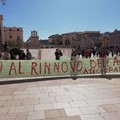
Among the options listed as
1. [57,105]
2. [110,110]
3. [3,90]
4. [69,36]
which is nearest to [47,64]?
[3,90]

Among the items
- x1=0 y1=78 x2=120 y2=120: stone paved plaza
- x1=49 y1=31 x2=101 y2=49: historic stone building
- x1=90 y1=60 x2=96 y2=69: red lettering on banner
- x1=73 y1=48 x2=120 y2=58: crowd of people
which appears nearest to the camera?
x1=0 y1=78 x2=120 y2=120: stone paved plaza

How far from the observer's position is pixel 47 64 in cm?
1245

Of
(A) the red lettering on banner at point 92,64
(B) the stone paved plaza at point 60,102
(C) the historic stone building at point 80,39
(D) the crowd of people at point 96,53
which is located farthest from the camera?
(C) the historic stone building at point 80,39

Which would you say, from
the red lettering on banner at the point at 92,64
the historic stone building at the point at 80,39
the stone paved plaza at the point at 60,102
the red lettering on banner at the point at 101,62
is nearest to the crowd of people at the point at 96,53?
the red lettering on banner at the point at 101,62

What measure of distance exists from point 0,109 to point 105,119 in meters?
3.16

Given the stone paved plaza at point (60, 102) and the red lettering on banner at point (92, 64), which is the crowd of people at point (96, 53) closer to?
the red lettering on banner at point (92, 64)

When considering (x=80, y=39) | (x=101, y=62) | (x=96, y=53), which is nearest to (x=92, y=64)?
(x=101, y=62)

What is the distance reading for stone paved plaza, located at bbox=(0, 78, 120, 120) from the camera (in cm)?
614

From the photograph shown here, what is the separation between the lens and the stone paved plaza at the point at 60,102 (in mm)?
6145

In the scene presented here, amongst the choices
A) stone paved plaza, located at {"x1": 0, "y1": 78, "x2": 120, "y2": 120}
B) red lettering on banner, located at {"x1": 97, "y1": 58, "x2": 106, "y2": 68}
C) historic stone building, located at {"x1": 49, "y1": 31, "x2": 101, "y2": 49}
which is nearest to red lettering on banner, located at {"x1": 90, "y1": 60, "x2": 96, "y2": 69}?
red lettering on banner, located at {"x1": 97, "y1": 58, "x2": 106, "y2": 68}

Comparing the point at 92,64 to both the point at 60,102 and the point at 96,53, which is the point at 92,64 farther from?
the point at 96,53

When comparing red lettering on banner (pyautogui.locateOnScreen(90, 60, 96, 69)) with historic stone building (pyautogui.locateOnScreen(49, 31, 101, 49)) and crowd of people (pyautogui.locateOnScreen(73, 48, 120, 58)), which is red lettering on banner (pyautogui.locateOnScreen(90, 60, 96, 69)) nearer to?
crowd of people (pyautogui.locateOnScreen(73, 48, 120, 58))

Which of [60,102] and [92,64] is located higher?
[92,64]

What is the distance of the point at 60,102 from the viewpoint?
24.3 feet
